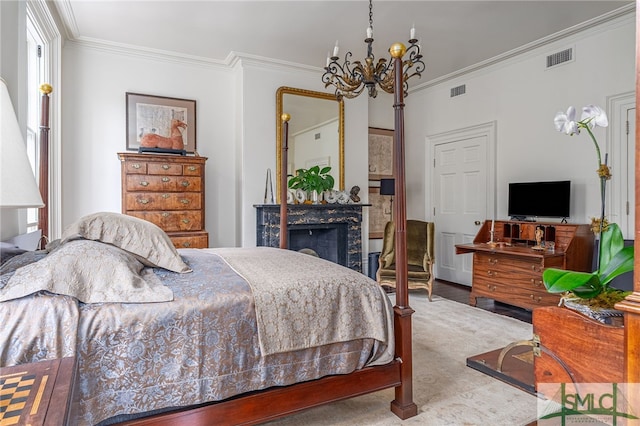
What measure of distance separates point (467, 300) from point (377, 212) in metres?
1.97

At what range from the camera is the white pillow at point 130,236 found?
185cm

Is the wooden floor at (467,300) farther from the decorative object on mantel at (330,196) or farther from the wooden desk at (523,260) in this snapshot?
the decorative object on mantel at (330,196)

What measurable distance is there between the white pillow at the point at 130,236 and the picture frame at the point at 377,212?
419 cm

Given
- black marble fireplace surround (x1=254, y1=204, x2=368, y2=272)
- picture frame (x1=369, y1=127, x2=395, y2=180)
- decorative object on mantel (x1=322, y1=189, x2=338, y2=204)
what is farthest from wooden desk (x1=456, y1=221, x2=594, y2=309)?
picture frame (x1=369, y1=127, x2=395, y2=180)

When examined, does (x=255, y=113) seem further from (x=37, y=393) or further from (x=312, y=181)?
(x=37, y=393)

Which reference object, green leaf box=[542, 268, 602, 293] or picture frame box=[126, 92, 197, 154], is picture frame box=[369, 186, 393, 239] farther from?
green leaf box=[542, 268, 602, 293]

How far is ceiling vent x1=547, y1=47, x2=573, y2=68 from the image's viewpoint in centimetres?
409

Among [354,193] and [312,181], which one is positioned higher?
[312,181]

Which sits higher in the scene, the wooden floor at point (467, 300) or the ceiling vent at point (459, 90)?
the ceiling vent at point (459, 90)

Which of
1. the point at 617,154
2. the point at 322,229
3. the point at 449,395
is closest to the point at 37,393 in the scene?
the point at 449,395

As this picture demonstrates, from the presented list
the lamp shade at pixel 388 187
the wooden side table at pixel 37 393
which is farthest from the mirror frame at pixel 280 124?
A: the wooden side table at pixel 37 393

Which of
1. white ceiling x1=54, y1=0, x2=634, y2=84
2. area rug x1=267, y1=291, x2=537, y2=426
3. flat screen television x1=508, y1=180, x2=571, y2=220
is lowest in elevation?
area rug x1=267, y1=291, x2=537, y2=426

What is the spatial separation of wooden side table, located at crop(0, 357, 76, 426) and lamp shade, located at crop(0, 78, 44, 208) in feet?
1.46

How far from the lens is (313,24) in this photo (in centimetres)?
388
